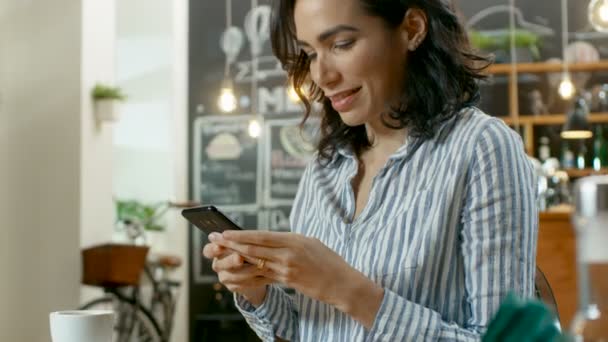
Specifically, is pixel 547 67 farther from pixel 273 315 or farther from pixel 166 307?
pixel 273 315

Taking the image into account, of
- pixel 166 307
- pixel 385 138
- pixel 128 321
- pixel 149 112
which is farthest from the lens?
pixel 149 112

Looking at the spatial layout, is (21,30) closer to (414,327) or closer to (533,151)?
(533,151)

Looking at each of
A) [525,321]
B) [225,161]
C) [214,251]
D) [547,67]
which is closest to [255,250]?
[214,251]

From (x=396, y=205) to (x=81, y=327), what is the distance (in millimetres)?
575

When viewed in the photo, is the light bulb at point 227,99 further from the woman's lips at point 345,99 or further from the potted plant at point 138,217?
the woman's lips at point 345,99

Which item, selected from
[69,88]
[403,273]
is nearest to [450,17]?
[403,273]

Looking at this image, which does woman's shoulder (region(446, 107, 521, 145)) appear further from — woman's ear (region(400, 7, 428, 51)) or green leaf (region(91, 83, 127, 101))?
green leaf (region(91, 83, 127, 101))

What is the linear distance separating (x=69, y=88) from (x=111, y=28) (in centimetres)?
62

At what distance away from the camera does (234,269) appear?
58.5 inches

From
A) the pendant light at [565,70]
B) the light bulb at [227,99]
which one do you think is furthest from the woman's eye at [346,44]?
the light bulb at [227,99]

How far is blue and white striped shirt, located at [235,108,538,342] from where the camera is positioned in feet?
4.60

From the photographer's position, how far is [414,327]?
1.41 metres

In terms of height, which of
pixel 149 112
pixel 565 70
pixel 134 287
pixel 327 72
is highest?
pixel 565 70

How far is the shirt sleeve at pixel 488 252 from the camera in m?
1.39
